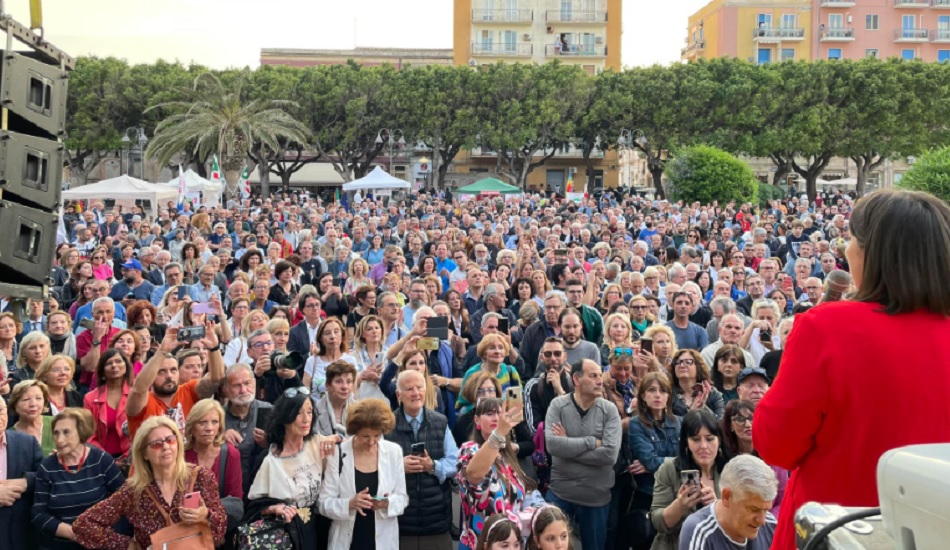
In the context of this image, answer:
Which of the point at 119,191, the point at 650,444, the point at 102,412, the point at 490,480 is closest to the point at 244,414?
the point at 102,412

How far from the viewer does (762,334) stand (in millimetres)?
8531

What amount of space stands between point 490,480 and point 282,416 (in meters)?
1.23

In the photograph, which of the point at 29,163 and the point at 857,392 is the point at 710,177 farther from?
the point at 857,392

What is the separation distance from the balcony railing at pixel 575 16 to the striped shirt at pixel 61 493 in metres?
63.3

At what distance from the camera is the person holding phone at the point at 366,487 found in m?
5.50

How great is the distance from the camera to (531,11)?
2586 inches

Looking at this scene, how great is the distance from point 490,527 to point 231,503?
Result: 149 cm

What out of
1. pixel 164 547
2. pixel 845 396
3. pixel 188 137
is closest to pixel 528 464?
pixel 164 547

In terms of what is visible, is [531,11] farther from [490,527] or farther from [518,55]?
[490,527]

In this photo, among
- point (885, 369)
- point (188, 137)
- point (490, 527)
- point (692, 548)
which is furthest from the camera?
point (188, 137)

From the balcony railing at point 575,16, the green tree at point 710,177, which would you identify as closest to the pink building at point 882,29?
the balcony railing at point 575,16

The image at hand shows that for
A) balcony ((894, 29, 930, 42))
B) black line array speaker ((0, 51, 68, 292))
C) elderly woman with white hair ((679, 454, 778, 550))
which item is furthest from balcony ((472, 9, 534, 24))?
elderly woman with white hair ((679, 454, 778, 550))

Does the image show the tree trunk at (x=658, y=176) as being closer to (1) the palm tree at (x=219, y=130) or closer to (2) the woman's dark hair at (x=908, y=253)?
(1) the palm tree at (x=219, y=130)

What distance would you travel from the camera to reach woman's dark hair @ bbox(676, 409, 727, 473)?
17.5 feet
